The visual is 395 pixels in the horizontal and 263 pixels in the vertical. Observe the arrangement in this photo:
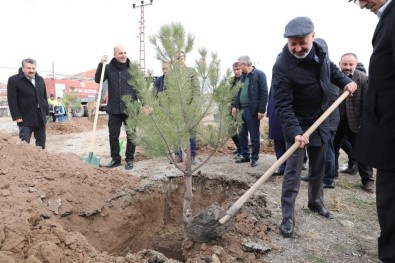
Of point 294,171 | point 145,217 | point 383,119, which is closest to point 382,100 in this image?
point 383,119

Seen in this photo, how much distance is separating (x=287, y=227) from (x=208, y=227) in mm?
707

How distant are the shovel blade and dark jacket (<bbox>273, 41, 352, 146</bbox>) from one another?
2.69ft

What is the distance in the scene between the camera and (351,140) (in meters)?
4.18

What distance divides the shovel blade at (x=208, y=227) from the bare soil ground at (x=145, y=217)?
78 mm

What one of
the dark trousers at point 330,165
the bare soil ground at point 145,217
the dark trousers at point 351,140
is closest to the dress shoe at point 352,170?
the bare soil ground at point 145,217

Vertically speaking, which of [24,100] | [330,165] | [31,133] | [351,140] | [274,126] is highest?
[24,100]

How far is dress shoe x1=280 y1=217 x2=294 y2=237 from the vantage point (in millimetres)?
2643

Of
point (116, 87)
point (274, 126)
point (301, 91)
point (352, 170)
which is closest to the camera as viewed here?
point (301, 91)

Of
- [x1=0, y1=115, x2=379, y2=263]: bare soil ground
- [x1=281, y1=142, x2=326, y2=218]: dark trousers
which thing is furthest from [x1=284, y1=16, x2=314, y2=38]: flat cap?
[x1=0, y1=115, x2=379, y2=263]: bare soil ground

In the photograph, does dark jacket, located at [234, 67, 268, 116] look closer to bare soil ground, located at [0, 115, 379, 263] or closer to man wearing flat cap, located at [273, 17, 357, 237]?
bare soil ground, located at [0, 115, 379, 263]

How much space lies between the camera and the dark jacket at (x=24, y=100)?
4.65 metres

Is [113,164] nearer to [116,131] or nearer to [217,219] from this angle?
[116,131]

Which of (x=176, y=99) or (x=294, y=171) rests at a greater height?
(x=176, y=99)

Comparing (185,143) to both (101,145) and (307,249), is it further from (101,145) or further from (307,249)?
(101,145)
